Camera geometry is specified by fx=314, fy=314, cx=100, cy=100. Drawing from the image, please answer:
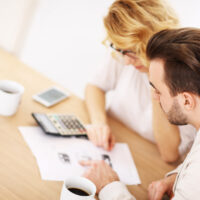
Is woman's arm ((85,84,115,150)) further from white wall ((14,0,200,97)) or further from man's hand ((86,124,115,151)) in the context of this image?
white wall ((14,0,200,97))

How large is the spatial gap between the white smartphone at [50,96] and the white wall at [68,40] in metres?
0.96

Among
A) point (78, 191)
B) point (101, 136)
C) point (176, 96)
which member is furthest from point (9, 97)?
point (176, 96)

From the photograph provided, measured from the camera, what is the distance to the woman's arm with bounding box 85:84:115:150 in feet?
4.26

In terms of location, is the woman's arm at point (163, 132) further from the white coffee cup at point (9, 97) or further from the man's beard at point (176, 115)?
the white coffee cup at point (9, 97)

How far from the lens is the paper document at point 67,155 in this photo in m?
1.08

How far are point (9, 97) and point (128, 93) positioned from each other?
0.66 m

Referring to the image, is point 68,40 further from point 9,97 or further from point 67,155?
point 67,155

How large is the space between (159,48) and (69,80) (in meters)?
1.66

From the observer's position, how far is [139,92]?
164 centimetres

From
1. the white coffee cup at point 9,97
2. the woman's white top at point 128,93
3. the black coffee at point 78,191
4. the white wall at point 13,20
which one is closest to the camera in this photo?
the black coffee at point 78,191

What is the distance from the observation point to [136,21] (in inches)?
51.7

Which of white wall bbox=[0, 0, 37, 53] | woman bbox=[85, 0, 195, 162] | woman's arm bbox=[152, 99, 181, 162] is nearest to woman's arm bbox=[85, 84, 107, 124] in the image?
woman bbox=[85, 0, 195, 162]

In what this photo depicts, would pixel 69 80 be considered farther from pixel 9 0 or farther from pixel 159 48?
pixel 159 48

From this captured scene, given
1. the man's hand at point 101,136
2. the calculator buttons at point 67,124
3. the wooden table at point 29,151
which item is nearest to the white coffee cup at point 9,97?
the wooden table at point 29,151
